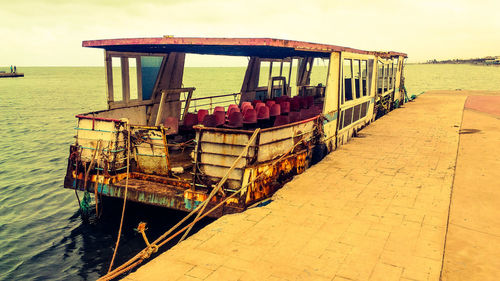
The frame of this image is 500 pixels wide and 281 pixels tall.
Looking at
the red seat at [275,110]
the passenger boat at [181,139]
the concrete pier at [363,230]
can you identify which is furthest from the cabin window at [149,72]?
the concrete pier at [363,230]

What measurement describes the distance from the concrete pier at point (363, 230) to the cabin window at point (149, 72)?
5.80m

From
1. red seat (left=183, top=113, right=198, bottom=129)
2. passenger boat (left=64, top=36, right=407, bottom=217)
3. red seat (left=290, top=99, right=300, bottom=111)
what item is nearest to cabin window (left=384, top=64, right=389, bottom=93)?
red seat (left=290, top=99, right=300, bottom=111)

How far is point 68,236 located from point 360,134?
11179mm

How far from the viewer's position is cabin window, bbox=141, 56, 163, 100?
11.2m

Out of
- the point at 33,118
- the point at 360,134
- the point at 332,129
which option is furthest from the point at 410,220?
the point at 33,118

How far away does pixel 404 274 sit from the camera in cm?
469

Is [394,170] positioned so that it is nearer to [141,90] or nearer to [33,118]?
[141,90]

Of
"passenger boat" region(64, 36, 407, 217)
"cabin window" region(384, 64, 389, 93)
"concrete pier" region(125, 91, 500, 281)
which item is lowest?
"concrete pier" region(125, 91, 500, 281)

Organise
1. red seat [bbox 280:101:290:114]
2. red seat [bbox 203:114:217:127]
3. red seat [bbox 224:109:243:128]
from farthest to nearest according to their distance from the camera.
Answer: red seat [bbox 280:101:290:114], red seat [bbox 224:109:243:128], red seat [bbox 203:114:217:127]

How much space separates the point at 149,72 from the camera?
1137cm

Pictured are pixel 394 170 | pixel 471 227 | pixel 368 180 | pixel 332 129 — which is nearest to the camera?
pixel 471 227

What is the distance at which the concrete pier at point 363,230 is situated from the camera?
4805 millimetres

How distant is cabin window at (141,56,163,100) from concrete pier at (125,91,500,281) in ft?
19.0

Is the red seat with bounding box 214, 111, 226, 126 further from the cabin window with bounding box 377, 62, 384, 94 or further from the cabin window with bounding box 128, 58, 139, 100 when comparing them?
the cabin window with bounding box 377, 62, 384, 94
